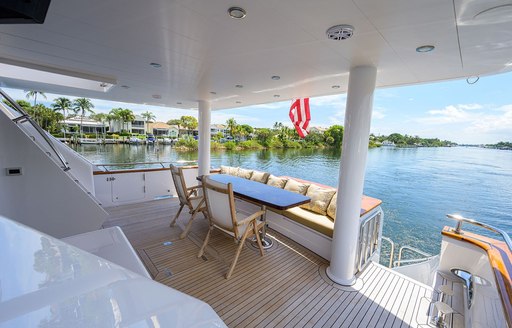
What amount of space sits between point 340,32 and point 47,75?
12.9ft

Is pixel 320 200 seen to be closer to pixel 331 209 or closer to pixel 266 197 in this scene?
pixel 331 209

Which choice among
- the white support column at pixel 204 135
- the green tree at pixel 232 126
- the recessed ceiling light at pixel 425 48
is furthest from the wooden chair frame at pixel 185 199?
the green tree at pixel 232 126

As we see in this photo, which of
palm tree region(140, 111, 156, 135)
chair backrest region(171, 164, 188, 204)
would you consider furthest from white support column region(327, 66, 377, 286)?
palm tree region(140, 111, 156, 135)

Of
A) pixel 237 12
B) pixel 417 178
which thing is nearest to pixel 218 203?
pixel 237 12

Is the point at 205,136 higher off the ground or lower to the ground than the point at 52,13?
lower

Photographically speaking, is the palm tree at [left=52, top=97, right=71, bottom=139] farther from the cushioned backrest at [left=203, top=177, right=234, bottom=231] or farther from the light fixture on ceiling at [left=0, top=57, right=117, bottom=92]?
the cushioned backrest at [left=203, top=177, right=234, bottom=231]

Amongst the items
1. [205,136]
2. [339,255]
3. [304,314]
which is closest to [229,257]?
[304,314]

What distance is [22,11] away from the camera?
0.87 m

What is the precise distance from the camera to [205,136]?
4.94 meters

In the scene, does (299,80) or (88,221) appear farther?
(299,80)

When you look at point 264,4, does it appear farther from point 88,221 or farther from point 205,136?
point 205,136

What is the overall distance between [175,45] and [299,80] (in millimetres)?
1556

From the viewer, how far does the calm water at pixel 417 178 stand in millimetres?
8948

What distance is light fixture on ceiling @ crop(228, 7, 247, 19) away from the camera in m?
1.29
